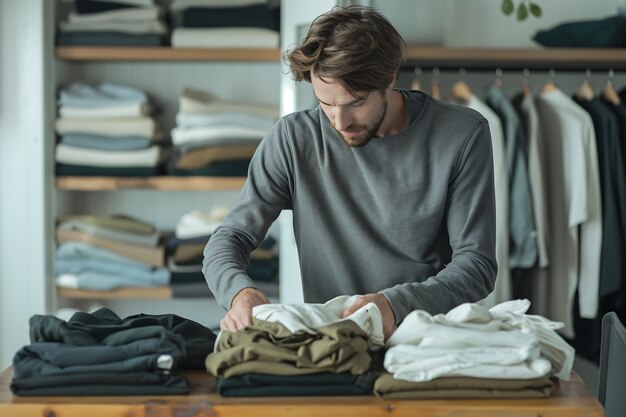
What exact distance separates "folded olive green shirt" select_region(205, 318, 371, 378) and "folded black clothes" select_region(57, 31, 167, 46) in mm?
2116

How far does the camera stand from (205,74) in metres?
3.44

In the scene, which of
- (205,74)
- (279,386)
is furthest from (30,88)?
(279,386)

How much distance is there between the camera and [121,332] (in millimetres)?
1332

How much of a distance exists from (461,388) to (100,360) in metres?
0.49

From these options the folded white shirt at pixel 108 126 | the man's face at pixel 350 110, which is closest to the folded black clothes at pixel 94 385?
the man's face at pixel 350 110

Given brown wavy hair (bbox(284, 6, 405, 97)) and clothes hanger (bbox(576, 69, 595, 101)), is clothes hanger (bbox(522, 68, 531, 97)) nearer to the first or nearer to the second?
clothes hanger (bbox(576, 69, 595, 101))

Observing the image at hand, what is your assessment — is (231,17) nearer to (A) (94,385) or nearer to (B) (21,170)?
(B) (21,170)

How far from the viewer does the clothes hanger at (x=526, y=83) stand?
3.17 m

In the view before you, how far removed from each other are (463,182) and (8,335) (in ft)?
6.69

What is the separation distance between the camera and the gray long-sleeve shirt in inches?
69.2

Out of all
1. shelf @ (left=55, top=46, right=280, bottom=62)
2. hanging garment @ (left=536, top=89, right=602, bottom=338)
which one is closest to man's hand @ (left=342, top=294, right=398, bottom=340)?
hanging garment @ (left=536, top=89, right=602, bottom=338)

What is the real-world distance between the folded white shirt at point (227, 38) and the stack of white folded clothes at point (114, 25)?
0.30ft

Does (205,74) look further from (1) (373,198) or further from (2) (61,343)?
(2) (61,343)

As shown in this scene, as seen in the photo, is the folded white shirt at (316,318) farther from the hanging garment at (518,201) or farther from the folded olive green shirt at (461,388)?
the hanging garment at (518,201)
